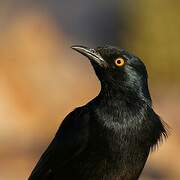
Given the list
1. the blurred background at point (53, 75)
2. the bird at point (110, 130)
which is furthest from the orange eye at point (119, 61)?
the blurred background at point (53, 75)

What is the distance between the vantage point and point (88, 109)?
9.34 meters

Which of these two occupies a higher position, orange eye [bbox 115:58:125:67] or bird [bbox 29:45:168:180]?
orange eye [bbox 115:58:125:67]

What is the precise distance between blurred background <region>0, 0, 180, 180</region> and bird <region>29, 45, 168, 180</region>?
793 centimetres

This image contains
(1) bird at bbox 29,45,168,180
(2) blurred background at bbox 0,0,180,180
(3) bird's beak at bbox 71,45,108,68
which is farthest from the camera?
(2) blurred background at bbox 0,0,180,180

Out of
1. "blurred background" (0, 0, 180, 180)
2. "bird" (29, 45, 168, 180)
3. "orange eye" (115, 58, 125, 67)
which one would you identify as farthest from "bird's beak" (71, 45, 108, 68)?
"blurred background" (0, 0, 180, 180)

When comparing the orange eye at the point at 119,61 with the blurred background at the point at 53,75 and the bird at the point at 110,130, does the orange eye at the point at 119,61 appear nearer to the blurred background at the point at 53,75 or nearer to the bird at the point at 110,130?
the bird at the point at 110,130

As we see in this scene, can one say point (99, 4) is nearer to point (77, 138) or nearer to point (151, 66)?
point (151, 66)

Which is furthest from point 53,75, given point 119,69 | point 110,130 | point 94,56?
point 110,130

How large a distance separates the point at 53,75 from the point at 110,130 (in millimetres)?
19168

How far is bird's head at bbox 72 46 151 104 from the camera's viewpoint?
9.27 meters

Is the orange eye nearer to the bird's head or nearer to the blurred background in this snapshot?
the bird's head

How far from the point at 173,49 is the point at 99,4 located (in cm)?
1673

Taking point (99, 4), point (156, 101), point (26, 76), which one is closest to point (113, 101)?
point (156, 101)

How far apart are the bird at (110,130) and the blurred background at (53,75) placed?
7.93 metres
